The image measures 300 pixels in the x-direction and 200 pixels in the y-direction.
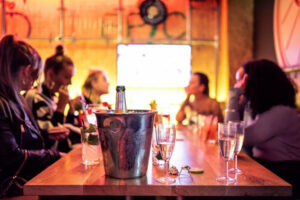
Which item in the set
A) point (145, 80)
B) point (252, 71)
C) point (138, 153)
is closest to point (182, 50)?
point (145, 80)

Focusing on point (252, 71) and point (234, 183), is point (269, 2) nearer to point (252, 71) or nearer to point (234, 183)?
point (252, 71)

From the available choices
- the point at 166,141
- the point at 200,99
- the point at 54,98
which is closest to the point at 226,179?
the point at 166,141

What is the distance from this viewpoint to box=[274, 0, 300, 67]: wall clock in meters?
2.82

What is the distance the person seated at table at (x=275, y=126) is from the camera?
175cm

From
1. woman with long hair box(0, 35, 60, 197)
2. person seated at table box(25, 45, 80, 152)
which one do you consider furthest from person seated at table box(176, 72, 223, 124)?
woman with long hair box(0, 35, 60, 197)

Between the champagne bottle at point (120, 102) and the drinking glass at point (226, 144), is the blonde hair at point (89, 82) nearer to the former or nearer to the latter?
the champagne bottle at point (120, 102)

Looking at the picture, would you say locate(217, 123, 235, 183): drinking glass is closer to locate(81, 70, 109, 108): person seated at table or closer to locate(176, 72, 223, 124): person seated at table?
locate(81, 70, 109, 108): person seated at table

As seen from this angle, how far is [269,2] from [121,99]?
11.5ft

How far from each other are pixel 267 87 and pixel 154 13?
3514 millimetres

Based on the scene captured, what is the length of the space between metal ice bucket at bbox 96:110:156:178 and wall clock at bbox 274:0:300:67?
7.69 feet

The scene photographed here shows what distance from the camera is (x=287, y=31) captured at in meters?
3.07

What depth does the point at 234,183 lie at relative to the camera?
931mm

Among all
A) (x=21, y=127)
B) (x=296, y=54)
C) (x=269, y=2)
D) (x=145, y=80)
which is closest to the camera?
(x=21, y=127)

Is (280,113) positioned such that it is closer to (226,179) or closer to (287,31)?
(226,179)
